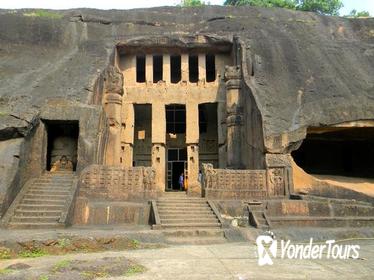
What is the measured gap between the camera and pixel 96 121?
41.5ft

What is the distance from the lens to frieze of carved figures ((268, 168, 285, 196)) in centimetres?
1273

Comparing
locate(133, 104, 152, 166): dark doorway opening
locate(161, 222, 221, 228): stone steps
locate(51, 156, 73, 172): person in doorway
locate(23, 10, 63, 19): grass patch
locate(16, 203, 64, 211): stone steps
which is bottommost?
locate(161, 222, 221, 228): stone steps

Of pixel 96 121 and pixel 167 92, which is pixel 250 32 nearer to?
pixel 167 92

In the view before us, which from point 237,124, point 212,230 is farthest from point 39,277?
point 237,124

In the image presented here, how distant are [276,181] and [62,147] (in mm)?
7596

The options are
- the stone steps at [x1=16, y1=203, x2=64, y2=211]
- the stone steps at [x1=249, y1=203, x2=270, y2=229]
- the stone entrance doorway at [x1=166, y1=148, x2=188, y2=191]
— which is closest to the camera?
the stone steps at [x1=16, y1=203, x2=64, y2=211]

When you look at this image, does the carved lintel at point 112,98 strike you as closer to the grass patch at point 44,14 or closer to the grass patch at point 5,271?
the grass patch at point 44,14

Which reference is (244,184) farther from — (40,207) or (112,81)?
(112,81)

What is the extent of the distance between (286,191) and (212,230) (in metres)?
4.05

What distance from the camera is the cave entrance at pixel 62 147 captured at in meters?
13.8

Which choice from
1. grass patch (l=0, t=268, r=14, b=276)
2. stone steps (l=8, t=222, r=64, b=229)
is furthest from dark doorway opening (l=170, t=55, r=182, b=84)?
grass patch (l=0, t=268, r=14, b=276)

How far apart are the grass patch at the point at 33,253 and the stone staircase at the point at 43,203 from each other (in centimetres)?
261

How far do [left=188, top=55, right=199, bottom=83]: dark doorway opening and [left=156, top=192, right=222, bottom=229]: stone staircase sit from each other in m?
9.65

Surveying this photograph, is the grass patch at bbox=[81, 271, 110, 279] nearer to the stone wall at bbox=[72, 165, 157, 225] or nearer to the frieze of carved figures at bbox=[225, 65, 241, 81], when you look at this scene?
the stone wall at bbox=[72, 165, 157, 225]
